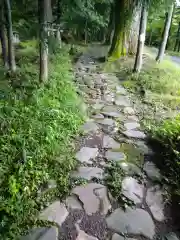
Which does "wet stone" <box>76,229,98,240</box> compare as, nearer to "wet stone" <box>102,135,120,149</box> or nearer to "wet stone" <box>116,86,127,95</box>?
"wet stone" <box>102,135,120,149</box>

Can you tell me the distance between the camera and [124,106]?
5.30 m

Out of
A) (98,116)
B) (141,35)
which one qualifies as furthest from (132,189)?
(141,35)

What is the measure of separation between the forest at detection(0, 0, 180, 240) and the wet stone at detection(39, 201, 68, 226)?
66mm

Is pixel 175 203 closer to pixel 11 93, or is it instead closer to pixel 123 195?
pixel 123 195

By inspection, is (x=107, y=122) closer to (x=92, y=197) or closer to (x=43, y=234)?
(x=92, y=197)

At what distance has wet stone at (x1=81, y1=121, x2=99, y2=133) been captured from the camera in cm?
417

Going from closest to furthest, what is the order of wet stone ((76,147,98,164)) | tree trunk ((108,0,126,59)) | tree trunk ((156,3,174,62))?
1. wet stone ((76,147,98,164))
2. tree trunk ((156,3,174,62))
3. tree trunk ((108,0,126,59))

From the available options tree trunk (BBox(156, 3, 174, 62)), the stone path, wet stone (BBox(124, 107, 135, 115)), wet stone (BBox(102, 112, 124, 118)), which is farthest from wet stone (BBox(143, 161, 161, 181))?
tree trunk (BBox(156, 3, 174, 62))

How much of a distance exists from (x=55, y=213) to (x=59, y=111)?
6.80ft

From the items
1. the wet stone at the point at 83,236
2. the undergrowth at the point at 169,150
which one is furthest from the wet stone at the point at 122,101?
the wet stone at the point at 83,236

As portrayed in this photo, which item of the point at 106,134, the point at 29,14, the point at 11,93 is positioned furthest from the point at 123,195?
the point at 29,14

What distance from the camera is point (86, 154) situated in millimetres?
3484

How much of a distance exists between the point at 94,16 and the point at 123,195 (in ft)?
25.7

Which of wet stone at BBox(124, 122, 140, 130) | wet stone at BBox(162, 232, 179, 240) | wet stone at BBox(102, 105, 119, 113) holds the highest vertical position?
wet stone at BBox(102, 105, 119, 113)
